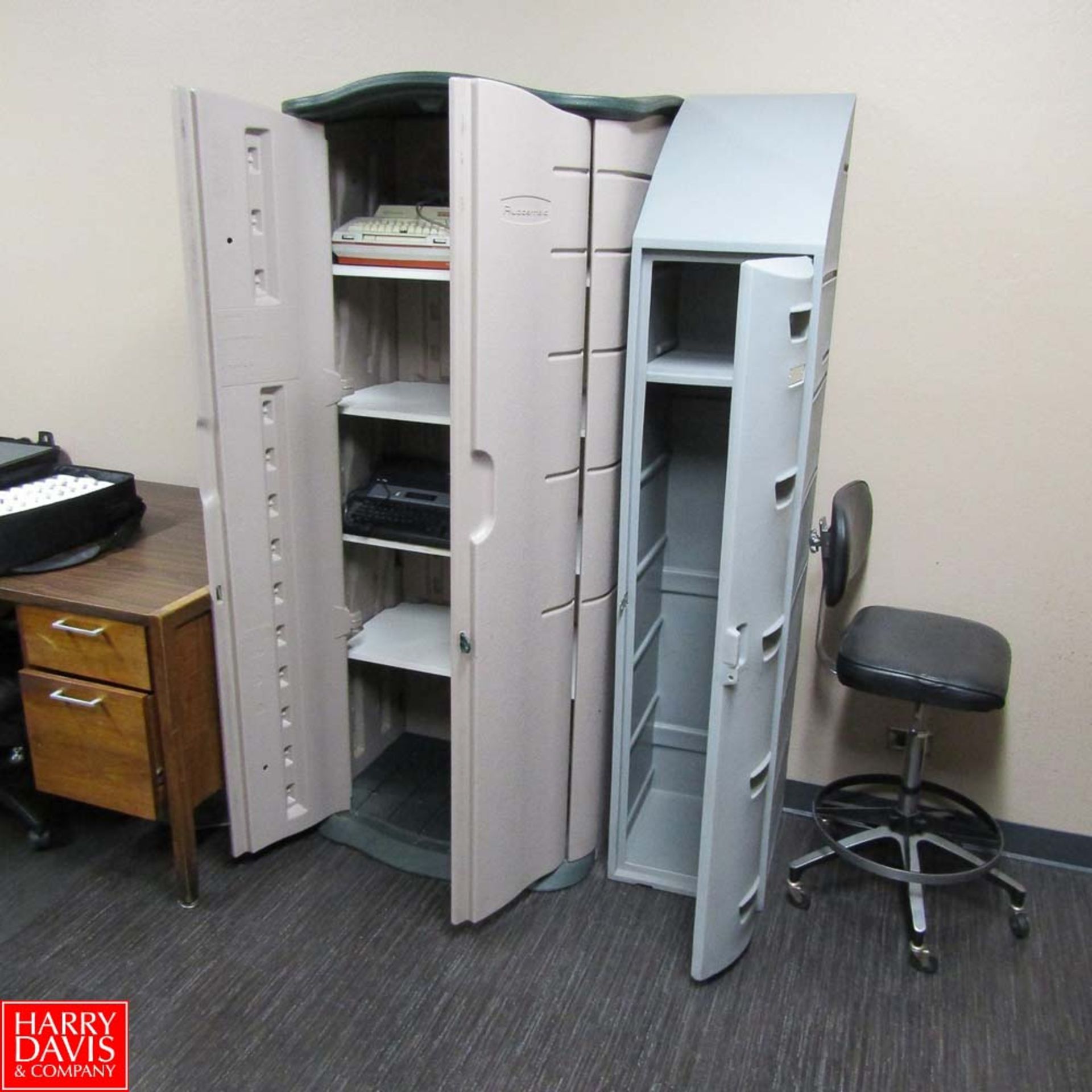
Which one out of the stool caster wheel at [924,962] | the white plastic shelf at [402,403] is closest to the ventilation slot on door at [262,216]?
the white plastic shelf at [402,403]

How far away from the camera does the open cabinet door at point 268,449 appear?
6.15 ft

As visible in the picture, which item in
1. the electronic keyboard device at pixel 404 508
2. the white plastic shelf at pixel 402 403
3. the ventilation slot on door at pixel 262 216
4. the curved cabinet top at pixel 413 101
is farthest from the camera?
the electronic keyboard device at pixel 404 508

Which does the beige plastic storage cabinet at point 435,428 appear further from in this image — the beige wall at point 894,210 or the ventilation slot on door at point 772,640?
the ventilation slot on door at point 772,640

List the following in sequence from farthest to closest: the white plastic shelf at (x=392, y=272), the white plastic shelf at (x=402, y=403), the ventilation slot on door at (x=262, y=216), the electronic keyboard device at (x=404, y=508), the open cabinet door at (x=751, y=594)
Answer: the electronic keyboard device at (x=404, y=508), the white plastic shelf at (x=402, y=403), the white plastic shelf at (x=392, y=272), the ventilation slot on door at (x=262, y=216), the open cabinet door at (x=751, y=594)

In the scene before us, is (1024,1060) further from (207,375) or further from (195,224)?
(195,224)

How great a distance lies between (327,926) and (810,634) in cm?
139

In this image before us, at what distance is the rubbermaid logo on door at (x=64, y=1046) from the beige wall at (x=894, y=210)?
1.61 metres

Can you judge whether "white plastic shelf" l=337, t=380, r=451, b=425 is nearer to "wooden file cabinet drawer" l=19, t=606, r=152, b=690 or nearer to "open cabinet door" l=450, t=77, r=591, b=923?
"open cabinet door" l=450, t=77, r=591, b=923

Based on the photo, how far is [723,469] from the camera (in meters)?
2.43

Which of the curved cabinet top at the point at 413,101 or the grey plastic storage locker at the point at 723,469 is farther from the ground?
the curved cabinet top at the point at 413,101

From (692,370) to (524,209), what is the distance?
1.61 ft

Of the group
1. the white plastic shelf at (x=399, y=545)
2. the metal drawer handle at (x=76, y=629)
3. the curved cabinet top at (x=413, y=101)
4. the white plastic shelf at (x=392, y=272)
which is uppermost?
the curved cabinet top at (x=413, y=101)

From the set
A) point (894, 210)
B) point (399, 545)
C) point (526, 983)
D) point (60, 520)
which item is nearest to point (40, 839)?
point (60, 520)

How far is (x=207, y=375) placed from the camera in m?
1.94
